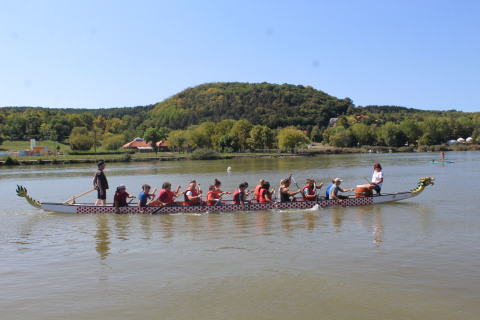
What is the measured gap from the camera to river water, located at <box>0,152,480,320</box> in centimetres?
823

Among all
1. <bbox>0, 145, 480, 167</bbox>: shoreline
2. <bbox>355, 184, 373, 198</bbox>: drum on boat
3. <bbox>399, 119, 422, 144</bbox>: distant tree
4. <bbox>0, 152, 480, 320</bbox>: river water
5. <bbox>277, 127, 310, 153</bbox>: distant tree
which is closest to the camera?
<bbox>0, 152, 480, 320</bbox>: river water

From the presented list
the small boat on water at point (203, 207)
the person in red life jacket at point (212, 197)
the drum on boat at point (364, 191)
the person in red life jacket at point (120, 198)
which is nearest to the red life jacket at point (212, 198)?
the person in red life jacket at point (212, 197)

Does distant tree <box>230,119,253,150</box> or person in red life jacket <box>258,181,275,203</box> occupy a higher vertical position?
distant tree <box>230,119,253,150</box>

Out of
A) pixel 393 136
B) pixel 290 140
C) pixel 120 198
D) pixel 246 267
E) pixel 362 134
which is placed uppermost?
pixel 362 134

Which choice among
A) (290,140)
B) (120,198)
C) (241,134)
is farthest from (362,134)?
(120,198)

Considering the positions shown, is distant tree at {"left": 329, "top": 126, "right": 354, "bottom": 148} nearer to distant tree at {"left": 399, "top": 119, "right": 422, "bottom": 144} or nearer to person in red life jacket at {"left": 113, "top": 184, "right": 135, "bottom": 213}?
distant tree at {"left": 399, "top": 119, "right": 422, "bottom": 144}

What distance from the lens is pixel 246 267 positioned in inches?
423

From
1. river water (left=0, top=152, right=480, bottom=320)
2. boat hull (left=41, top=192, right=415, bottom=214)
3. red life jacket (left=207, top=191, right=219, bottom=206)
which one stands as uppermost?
red life jacket (left=207, top=191, right=219, bottom=206)

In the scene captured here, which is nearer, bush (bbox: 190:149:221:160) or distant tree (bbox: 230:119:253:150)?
bush (bbox: 190:149:221:160)

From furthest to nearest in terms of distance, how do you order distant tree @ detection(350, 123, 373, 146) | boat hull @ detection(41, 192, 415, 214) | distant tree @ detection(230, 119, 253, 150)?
distant tree @ detection(350, 123, 373, 146) < distant tree @ detection(230, 119, 253, 150) < boat hull @ detection(41, 192, 415, 214)

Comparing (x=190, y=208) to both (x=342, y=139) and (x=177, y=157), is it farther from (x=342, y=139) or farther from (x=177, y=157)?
(x=342, y=139)

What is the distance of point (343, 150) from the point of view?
5364 inches

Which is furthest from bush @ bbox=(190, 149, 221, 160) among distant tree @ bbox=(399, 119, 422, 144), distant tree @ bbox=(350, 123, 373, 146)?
distant tree @ bbox=(399, 119, 422, 144)

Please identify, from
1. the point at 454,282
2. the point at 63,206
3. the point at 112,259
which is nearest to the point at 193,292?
the point at 112,259
